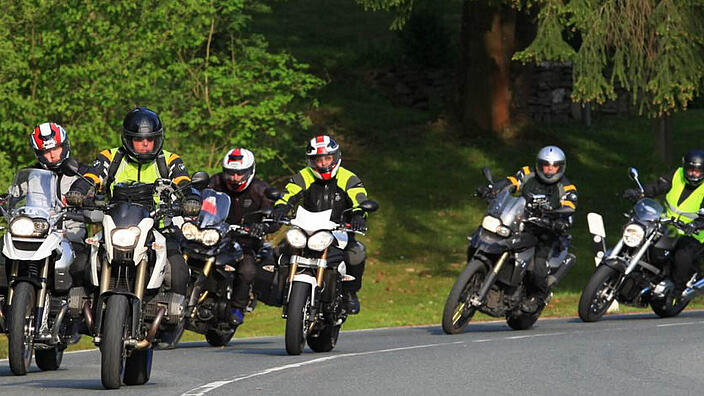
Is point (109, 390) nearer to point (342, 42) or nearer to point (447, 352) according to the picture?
point (447, 352)

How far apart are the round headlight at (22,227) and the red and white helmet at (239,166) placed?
466cm

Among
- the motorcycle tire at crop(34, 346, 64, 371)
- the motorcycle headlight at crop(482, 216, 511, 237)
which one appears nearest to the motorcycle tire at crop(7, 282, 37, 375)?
the motorcycle tire at crop(34, 346, 64, 371)

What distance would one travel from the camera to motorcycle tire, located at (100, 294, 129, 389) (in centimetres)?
1159

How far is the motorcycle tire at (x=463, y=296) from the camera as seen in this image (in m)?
17.6

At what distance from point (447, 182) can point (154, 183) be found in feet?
86.5

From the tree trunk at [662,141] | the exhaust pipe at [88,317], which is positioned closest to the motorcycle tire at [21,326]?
the exhaust pipe at [88,317]

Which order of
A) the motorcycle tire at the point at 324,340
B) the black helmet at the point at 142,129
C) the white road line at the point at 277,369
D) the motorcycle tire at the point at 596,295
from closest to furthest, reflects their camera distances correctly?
the white road line at the point at 277,369 → the black helmet at the point at 142,129 → the motorcycle tire at the point at 324,340 → the motorcycle tire at the point at 596,295

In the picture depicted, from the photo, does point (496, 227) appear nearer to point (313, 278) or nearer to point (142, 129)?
point (313, 278)

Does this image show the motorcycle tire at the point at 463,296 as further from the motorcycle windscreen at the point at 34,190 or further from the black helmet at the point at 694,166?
the motorcycle windscreen at the point at 34,190

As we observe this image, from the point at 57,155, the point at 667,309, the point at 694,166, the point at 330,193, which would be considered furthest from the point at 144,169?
the point at 667,309

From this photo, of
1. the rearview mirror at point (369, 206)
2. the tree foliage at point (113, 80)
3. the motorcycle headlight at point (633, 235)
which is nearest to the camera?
the rearview mirror at point (369, 206)

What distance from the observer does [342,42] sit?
175 feet

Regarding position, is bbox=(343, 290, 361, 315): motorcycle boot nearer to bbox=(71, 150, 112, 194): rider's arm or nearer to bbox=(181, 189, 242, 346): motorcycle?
bbox=(181, 189, 242, 346): motorcycle

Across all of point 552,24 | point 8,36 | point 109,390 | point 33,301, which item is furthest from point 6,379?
point 552,24
